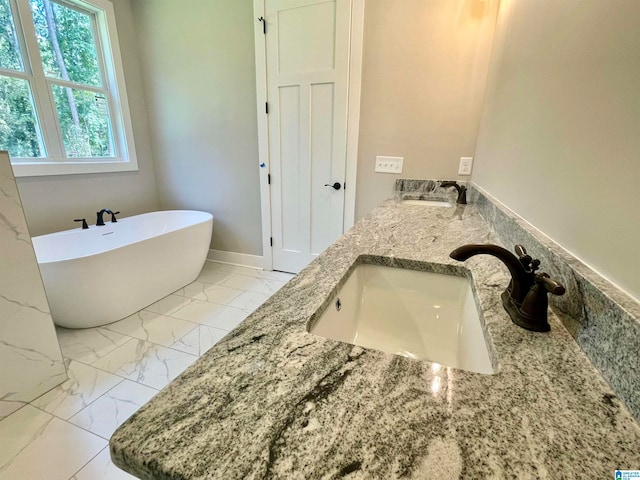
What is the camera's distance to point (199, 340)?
1909mm

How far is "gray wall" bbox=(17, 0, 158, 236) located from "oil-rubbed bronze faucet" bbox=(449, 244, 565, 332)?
3035 millimetres

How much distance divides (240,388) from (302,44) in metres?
2.66

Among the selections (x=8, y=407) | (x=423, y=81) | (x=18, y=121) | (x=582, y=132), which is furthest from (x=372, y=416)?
(x=18, y=121)

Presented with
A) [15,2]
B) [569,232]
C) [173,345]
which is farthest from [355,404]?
[15,2]

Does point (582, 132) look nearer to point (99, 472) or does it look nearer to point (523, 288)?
point (523, 288)

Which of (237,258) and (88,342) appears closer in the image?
(88,342)

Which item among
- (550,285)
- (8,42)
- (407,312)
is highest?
(8,42)

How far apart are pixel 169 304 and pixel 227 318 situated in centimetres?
56

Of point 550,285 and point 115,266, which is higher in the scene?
point 550,285

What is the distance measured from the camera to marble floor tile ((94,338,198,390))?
1.59m

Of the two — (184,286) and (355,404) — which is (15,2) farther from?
(355,404)

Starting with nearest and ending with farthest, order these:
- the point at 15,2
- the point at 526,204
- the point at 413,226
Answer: the point at 526,204, the point at 413,226, the point at 15,2

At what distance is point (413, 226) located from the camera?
51.6 inches

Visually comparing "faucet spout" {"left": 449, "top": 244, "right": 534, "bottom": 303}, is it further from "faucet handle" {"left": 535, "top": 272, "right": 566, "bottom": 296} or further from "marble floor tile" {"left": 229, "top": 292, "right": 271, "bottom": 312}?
"marble floor tile" {"left": 229, "top": 292, "right": 271, "bottom": 312}
